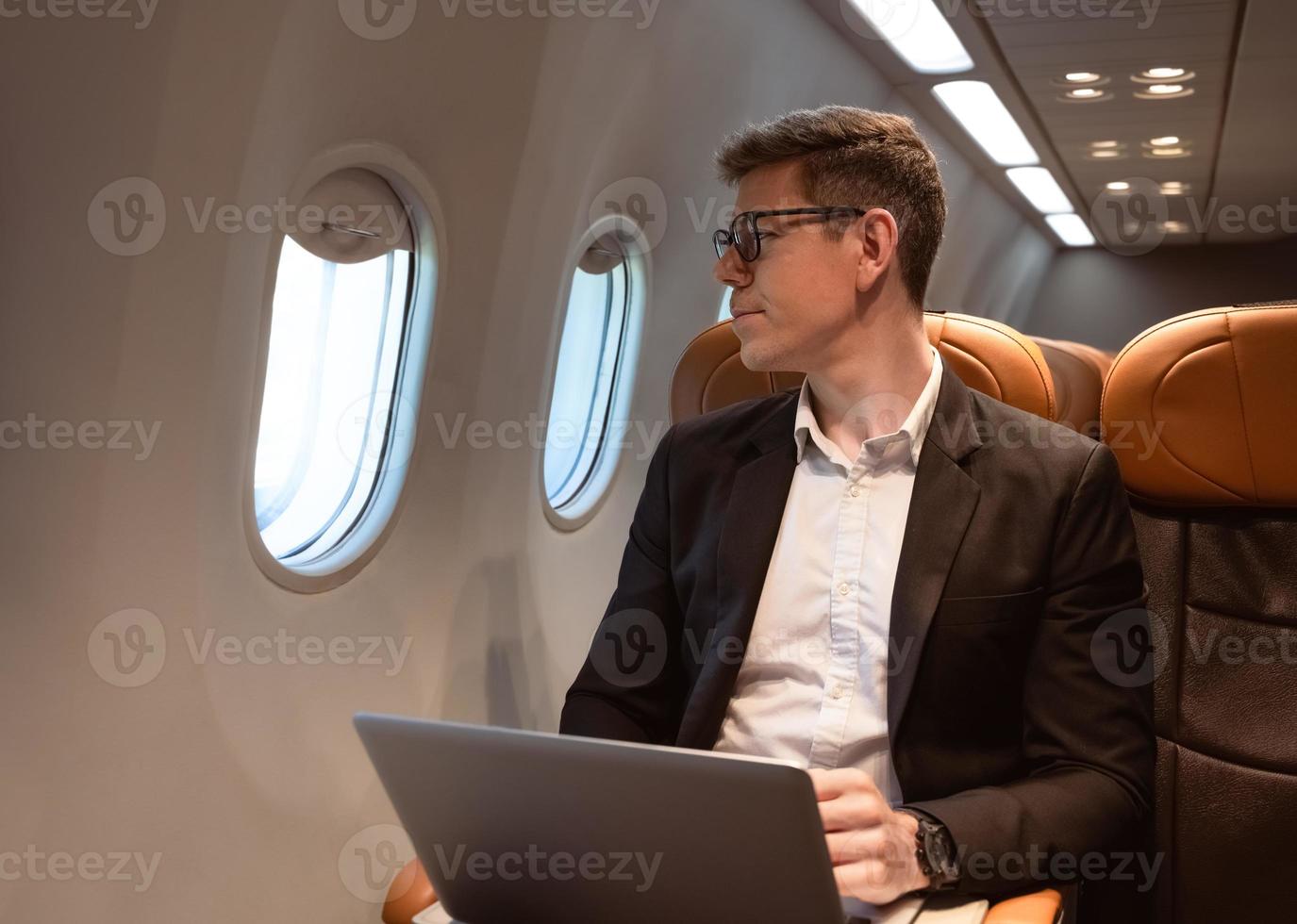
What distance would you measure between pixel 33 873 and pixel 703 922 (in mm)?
1534

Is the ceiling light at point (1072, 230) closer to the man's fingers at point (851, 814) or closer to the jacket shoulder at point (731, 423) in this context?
the jacket shoulder at point (731, 423)

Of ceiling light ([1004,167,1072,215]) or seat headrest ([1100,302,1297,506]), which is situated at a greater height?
ceiling light ([1004,167,1072,215])

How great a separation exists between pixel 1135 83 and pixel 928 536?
511 cm

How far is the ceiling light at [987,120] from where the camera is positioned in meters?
6.50

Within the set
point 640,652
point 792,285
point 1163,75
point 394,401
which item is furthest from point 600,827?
point 1163,75

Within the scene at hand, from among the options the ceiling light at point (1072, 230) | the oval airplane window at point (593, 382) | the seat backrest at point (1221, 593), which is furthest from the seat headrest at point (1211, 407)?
the ceiling light at point (1072, 230)

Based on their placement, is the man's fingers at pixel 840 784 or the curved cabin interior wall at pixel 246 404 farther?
the curved cabin interior wall at pixel 246 404

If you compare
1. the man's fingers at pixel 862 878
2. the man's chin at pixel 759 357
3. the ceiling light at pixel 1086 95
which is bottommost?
the man's fingers at pixel 862 878

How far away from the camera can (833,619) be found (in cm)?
213

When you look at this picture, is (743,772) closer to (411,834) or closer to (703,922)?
(703,922)

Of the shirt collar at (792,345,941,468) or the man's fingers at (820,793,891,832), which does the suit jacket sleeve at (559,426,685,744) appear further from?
the man's fingers at (820,793,891,832)

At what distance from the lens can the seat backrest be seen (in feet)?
6.85

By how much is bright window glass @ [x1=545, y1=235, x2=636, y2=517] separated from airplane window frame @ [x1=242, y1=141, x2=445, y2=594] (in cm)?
128

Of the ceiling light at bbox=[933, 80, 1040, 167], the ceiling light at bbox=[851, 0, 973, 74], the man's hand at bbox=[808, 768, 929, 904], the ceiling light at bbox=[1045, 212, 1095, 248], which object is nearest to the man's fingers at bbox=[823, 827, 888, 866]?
the man's hand at bbox=[808, 768, 929, 904]
